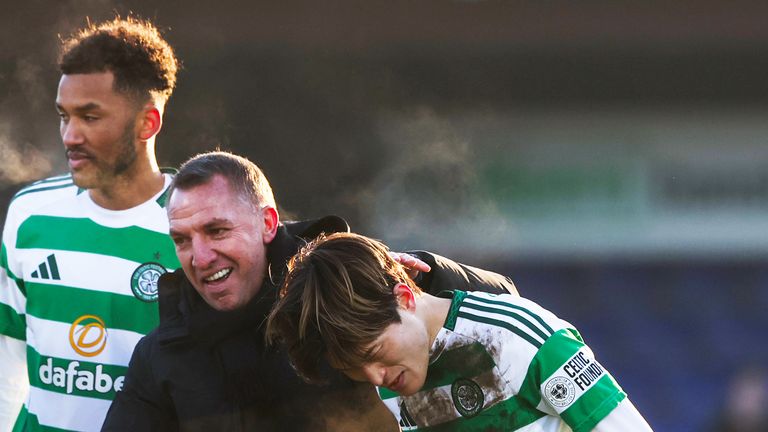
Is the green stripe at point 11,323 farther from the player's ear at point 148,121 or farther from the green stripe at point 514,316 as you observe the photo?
the green stripe at point 514,316

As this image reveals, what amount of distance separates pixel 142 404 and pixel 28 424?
77 cm

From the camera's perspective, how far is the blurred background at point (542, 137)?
808cm

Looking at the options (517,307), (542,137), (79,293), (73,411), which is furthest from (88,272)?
(542,137)

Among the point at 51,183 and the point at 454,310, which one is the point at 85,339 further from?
the point at 454,310

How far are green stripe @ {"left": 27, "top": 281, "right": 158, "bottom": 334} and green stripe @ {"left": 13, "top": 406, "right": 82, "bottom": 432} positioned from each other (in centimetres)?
32

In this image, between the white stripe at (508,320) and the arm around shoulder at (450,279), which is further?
the arm around shoulder at (450,279)

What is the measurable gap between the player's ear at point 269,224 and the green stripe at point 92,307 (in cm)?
57

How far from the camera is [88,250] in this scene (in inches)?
124

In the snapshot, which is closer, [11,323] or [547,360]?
[547,360]

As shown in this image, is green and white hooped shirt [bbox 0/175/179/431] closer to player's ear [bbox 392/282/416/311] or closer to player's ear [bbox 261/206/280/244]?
player's ear [bbox 261/206/280/244]

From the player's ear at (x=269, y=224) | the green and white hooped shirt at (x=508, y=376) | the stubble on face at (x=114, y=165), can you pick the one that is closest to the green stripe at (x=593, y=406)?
the green and white hooped shirt at (x=508, y=376)

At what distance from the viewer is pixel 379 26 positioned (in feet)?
29.9

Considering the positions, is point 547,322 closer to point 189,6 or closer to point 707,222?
point 189,6

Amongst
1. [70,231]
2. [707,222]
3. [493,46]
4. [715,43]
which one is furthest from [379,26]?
[70,231]
